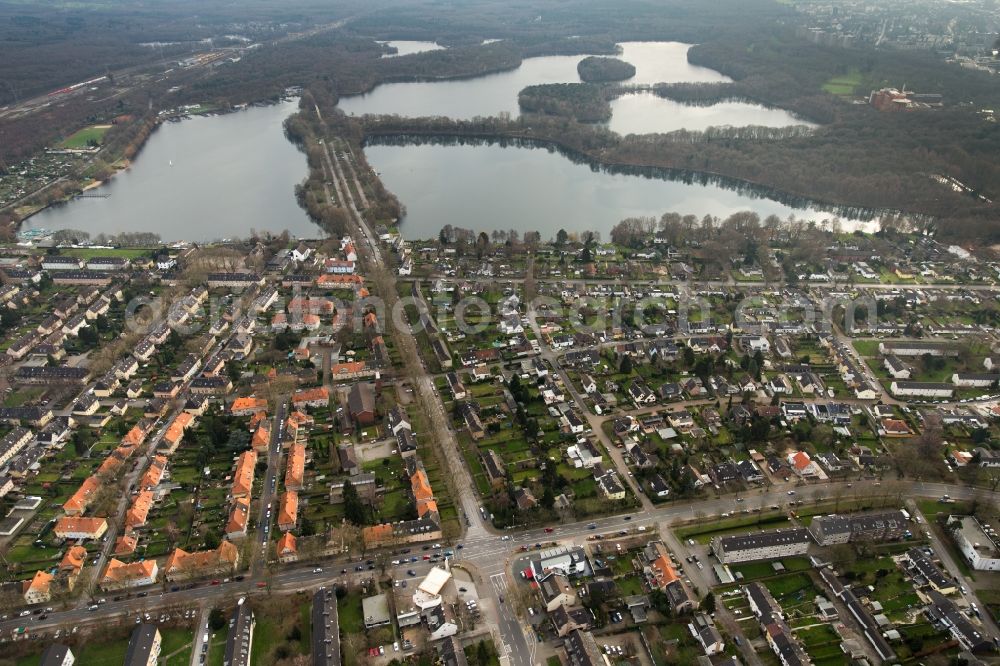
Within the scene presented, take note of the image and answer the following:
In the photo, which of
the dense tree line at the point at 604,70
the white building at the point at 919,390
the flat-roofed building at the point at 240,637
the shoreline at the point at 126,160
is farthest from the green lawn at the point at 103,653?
the dense tree line at the point at 604,70

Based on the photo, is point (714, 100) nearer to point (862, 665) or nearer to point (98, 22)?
point (862, 665)

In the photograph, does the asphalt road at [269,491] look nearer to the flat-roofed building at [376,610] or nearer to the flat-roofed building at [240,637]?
the flat-roofed building at [240,637]

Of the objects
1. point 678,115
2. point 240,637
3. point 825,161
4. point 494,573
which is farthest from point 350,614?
point 678,115

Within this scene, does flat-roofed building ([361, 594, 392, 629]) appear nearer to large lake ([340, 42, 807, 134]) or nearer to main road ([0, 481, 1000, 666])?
main road ([0, 481, 1000, 666])

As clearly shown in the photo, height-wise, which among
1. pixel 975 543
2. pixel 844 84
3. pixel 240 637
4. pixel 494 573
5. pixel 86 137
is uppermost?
pixel 86 137

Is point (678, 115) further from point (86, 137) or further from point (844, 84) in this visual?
point (86, 137)
